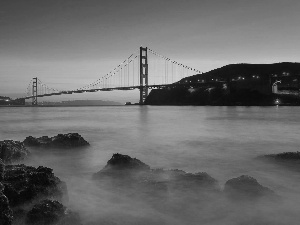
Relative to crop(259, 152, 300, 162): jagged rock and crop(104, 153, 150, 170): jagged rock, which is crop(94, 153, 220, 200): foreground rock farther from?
crop(259, 152, 300, 162): jagged rock

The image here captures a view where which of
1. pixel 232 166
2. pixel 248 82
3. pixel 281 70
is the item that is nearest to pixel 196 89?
pixel 248 82

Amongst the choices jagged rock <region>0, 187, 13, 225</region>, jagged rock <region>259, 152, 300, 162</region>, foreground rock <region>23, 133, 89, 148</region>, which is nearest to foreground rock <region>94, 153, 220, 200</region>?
jagged rock <region>0, 187, 13, 225</region>

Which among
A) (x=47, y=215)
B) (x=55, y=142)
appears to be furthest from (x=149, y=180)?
(x=55, y=142)

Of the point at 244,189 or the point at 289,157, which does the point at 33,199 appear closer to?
the point at 244,189

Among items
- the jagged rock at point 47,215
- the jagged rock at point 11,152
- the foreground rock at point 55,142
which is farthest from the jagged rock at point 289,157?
the jagged rock at point 11,152

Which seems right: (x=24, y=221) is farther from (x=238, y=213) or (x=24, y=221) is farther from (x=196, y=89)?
(x=196, y=89)

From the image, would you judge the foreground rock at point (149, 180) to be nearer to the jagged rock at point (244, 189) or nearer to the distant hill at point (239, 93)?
the jagged rock at point (244, 189)
